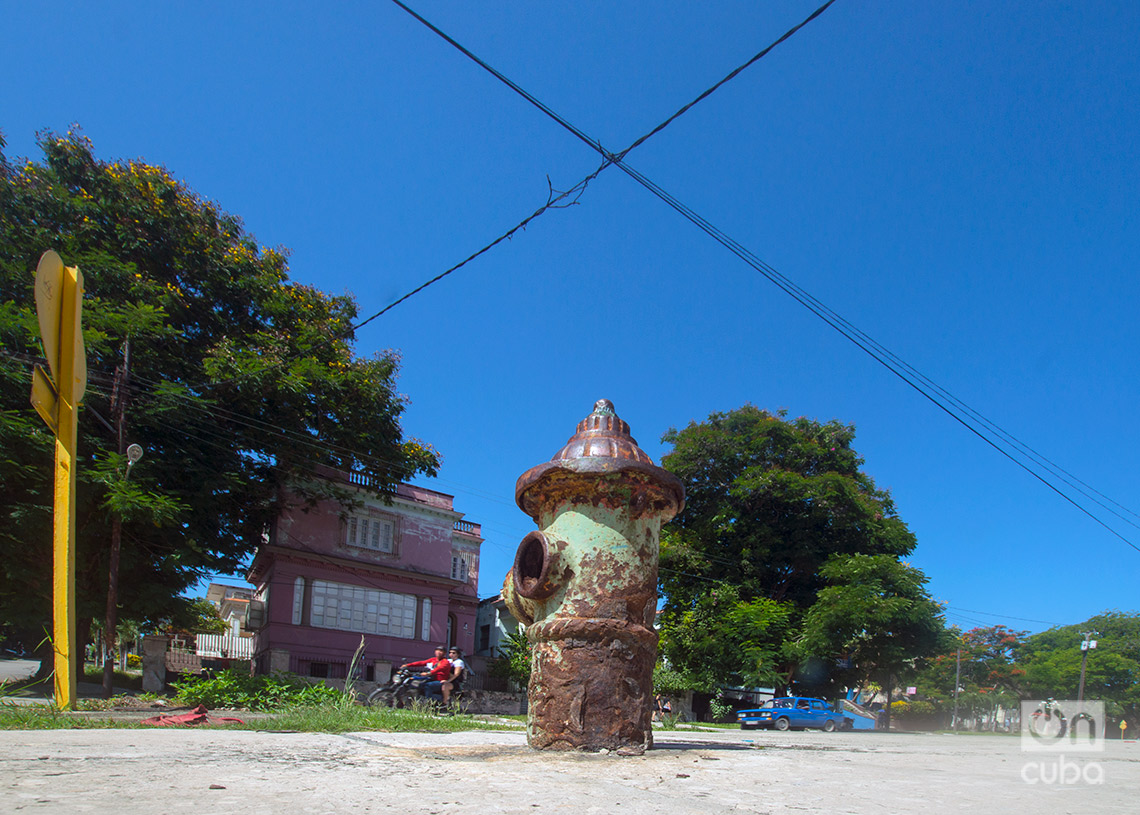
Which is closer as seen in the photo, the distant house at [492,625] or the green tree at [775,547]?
the green tree at [775,547]

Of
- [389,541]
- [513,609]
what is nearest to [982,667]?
[389,541]

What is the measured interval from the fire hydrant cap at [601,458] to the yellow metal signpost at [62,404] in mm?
3676

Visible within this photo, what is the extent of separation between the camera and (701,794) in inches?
137

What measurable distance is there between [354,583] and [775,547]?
14.8m

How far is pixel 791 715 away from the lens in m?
22.5

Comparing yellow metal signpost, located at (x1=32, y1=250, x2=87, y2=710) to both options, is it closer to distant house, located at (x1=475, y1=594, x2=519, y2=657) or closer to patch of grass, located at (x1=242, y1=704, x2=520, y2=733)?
patch of grass, located at (x1=242, y1=704, x2=520, y2=733)

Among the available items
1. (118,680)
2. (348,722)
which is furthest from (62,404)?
(118,680)

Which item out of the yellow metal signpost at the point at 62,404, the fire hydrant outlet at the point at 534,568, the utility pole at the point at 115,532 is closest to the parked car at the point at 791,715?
the utility pole at the point at 115,532

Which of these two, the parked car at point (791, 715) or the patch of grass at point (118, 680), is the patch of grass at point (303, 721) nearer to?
the patch of grass at point (118, 680)

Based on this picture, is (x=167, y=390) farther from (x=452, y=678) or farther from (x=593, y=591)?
(x=593, y=591)

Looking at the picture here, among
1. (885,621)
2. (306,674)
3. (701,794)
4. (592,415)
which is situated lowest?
(306,674)

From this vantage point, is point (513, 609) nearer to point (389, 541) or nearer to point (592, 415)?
point (592, 415)

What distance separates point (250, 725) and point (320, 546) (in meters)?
19.3

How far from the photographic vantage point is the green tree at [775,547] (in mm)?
24578
